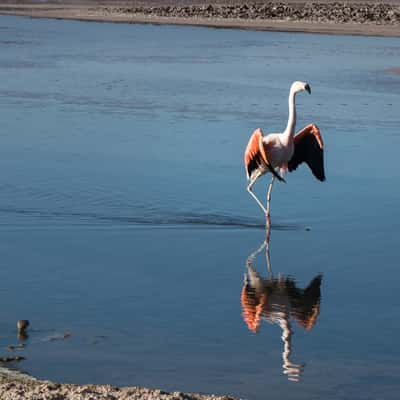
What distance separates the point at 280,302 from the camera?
838 centimetres

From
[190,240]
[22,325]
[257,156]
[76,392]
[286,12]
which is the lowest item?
[76,392]

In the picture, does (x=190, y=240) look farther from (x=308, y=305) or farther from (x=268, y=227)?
(x=308, y=305)

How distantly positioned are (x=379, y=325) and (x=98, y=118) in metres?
10.4

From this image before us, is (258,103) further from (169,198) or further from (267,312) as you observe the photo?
(267,312)

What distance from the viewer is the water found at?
6961 millimetres

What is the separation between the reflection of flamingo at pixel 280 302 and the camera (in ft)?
25.6

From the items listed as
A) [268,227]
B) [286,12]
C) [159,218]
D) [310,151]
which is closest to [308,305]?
[268,227]


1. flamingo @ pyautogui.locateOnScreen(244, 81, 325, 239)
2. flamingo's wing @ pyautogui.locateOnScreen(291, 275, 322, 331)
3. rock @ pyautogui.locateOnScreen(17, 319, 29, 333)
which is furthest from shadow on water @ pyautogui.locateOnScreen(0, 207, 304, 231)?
rock @ pyautogui.locateOnScreen(17, 319, 29, 333)

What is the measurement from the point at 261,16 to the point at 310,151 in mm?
41240

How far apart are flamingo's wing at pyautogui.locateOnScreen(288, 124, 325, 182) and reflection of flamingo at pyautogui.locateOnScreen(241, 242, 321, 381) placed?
8.70ft

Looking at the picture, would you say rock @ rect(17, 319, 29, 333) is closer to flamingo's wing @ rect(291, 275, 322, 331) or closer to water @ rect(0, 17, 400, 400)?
water @ rect(0, 17, 400, 400)

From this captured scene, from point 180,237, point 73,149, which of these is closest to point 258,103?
point 73,149

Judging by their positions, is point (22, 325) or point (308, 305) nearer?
point (22, 325)

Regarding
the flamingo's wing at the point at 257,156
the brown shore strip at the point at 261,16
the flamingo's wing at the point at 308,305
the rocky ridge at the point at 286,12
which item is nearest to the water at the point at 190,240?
the flamingo's wing at the point at 308,305
